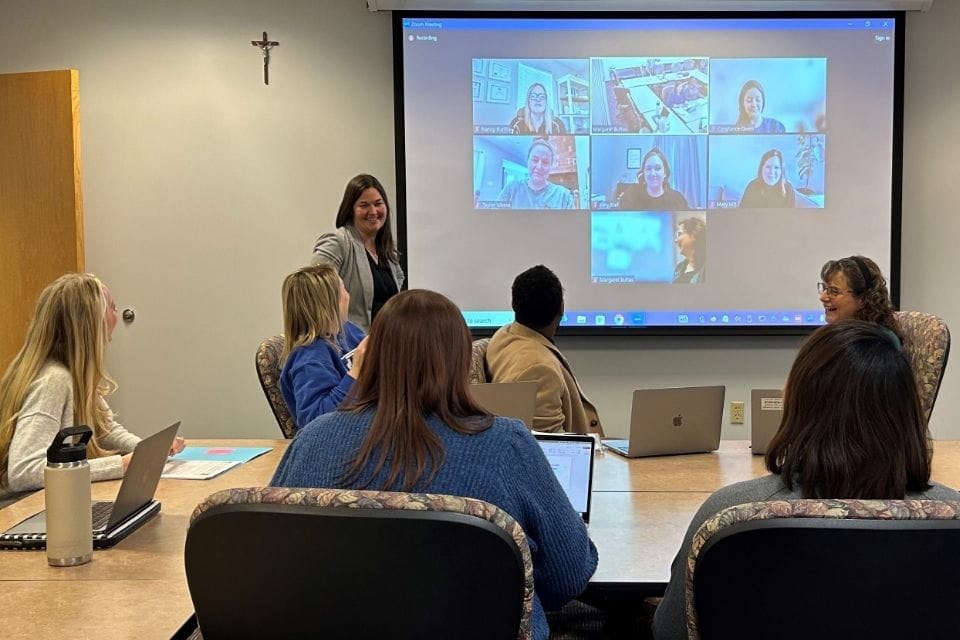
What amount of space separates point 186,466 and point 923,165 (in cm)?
362

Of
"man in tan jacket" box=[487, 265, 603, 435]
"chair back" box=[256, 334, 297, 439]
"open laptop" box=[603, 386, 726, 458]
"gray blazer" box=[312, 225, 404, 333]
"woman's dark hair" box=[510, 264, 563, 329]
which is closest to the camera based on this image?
"open laptop" box=[603, 386, 726, 458]

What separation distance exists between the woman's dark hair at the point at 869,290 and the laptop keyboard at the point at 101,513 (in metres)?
2.55

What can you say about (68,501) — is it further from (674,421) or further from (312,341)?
(674,421)

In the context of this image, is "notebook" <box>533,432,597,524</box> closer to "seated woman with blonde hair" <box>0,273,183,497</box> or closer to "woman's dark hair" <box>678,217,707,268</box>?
"seated woman with blonde hair" <box>0,273,183,497</box>

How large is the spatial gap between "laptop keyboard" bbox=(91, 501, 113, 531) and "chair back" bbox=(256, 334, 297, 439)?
0.98 m

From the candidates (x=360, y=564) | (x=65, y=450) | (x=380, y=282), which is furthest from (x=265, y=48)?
(x=360, y=564)

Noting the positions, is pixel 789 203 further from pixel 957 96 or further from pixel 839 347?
pixel 839 347

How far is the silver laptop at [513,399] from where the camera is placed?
235cm

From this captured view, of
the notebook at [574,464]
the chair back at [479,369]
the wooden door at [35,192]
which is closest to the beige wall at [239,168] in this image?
the wooden door at [35,192]

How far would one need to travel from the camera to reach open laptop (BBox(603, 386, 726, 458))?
2.46 metres

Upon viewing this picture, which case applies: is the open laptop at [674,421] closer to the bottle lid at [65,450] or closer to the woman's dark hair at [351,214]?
the bottle lid at [65,450]

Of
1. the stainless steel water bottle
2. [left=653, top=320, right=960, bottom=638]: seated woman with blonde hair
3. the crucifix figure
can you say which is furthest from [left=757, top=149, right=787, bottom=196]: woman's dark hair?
the stainless steel water bottle

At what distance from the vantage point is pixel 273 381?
2.99m

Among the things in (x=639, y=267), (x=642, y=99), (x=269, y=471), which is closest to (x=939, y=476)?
(x=269, y=471)
